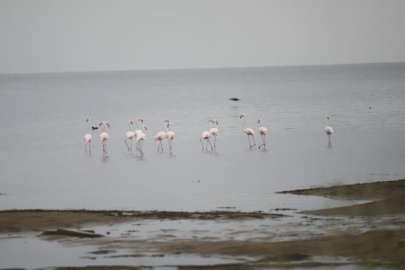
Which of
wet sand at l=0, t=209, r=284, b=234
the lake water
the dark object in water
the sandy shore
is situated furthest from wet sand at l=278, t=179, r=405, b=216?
the dark object in water

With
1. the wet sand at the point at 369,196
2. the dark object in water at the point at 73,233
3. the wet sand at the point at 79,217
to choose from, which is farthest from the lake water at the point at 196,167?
the dark object in water at the point at 73,233

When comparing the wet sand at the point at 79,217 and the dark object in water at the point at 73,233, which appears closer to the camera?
the dark object in water at the point at 73,233

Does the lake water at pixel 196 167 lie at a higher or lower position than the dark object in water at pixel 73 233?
higher

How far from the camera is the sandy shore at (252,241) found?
29.1 ft

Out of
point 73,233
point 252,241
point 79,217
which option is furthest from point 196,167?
point 252,241

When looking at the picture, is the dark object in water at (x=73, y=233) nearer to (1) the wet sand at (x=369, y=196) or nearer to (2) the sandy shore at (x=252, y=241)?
(2) the sandy shore at (x=252, y=241)

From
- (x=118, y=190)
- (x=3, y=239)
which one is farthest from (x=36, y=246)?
(x=118, y=190)

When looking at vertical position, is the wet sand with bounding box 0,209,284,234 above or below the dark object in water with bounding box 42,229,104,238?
above

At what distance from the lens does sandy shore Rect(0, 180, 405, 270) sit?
8883 millimetres

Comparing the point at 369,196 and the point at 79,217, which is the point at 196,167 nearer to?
the point at 369,196

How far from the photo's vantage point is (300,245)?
962 centimetres

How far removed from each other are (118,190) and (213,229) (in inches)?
240

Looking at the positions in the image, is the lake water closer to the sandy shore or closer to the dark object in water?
the sandy shore

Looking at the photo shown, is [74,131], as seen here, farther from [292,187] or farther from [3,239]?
[3,239]
